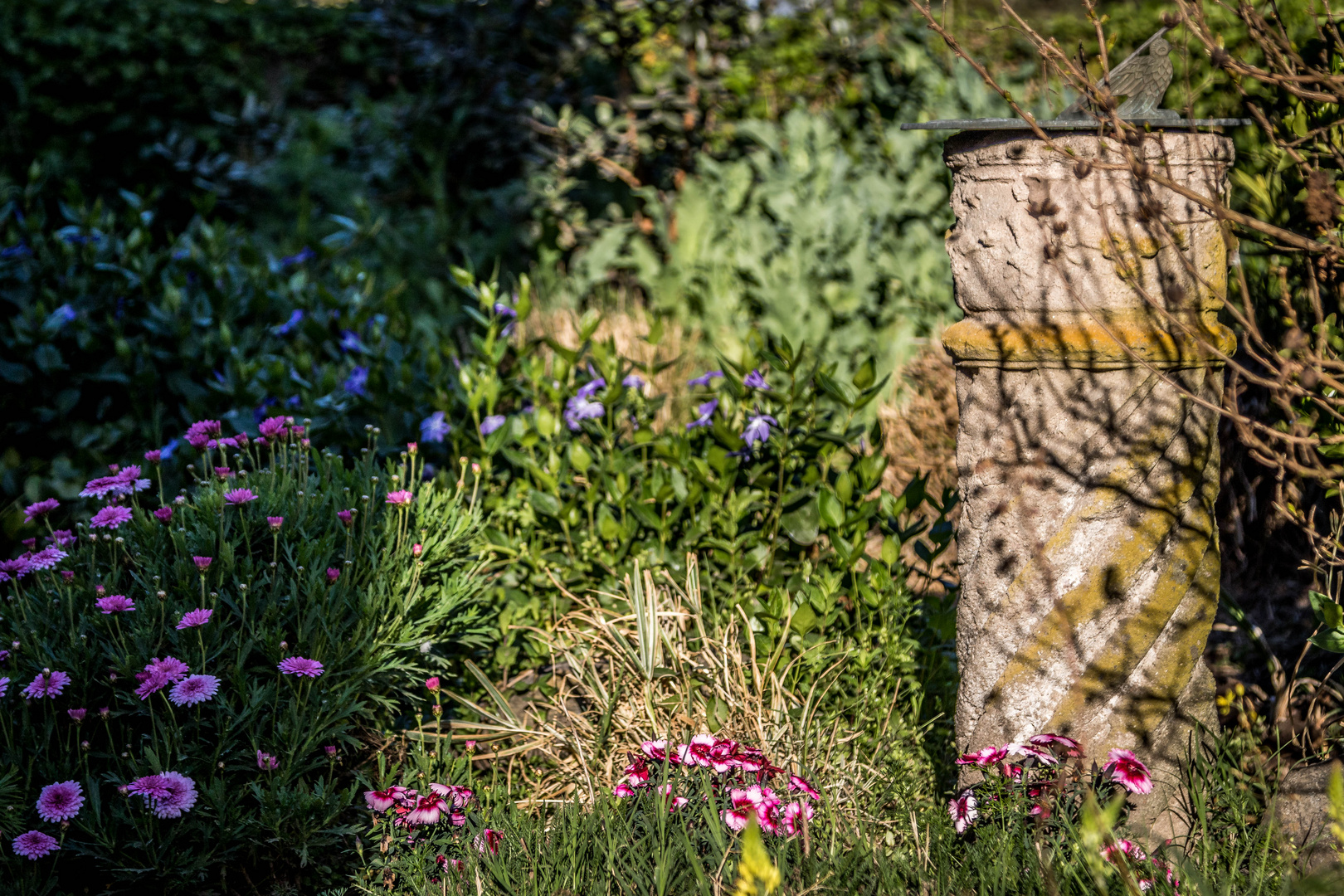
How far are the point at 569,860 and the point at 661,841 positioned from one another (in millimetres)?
199

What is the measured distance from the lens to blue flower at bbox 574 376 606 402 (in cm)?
305

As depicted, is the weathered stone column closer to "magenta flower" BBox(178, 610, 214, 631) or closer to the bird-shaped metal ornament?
the bird-shaped metal ornament

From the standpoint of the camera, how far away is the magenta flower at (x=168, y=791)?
181 centimetres

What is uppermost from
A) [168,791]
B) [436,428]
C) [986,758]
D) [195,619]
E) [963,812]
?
[436,428]

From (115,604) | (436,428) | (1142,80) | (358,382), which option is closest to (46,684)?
(115,604)

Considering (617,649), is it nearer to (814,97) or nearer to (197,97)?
(814,97)

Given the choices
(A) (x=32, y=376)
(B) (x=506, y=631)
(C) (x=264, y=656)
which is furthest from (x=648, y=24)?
(C) (x=264, y=656)

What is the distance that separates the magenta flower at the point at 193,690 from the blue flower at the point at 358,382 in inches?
53.4

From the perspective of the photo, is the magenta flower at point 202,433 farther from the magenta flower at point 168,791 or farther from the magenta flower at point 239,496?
the magenta flower at point 168,791

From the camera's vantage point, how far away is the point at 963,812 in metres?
1.97

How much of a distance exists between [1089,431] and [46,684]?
2053 mm

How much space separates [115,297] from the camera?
3713 millimetres

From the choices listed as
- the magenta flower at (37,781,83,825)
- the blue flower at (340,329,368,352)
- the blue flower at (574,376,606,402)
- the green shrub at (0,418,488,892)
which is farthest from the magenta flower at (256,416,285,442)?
the magenta flower at (37,781,83,825)

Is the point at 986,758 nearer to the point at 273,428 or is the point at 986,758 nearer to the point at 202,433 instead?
the point at 273,428
